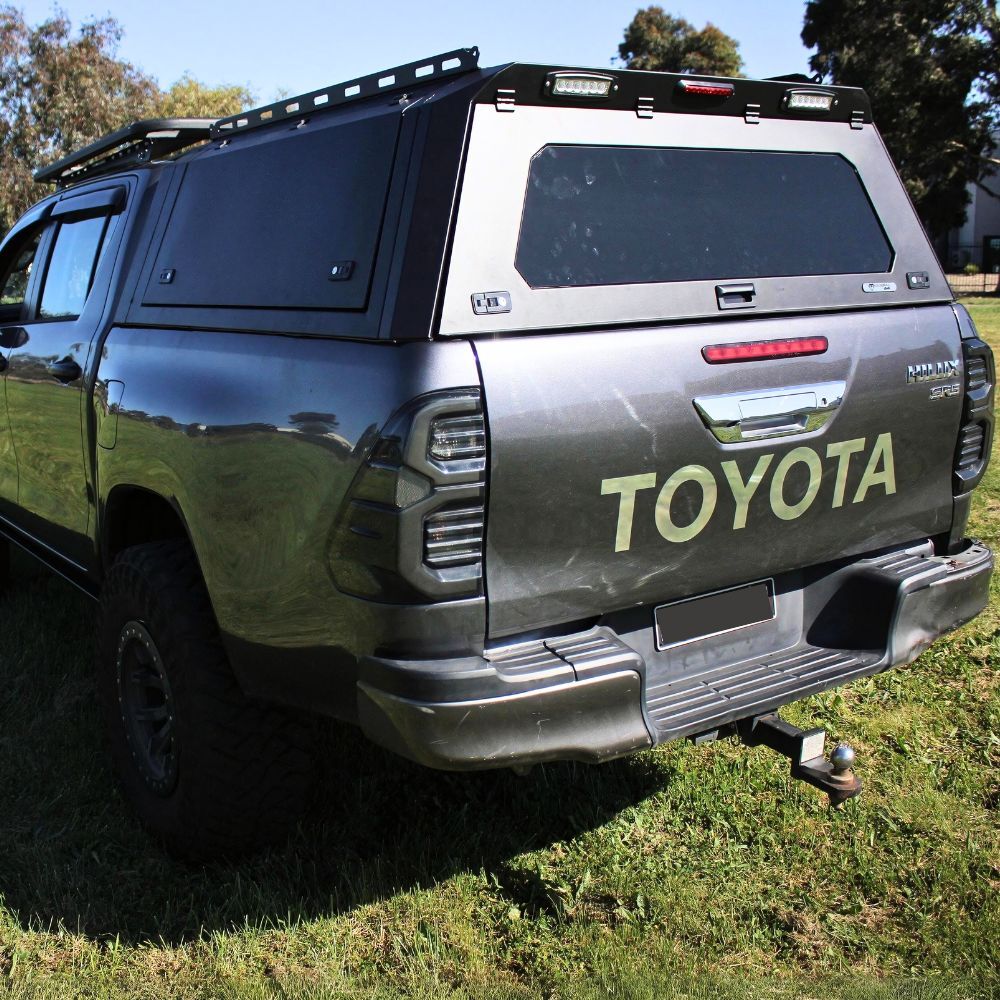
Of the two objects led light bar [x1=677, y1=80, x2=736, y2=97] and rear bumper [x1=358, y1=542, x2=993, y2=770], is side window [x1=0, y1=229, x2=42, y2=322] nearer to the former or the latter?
led light bar [x1=677, y1=80, x2=736, y2=97]

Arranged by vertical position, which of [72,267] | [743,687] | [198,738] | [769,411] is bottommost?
[198,738]

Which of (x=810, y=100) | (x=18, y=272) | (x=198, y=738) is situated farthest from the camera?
(x=18, y=272)

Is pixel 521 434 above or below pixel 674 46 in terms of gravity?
below

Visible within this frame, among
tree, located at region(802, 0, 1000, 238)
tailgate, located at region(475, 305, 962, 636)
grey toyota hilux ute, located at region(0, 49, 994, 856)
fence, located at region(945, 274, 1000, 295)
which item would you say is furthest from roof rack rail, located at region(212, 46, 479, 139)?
tree, located at region(802, 0, 1000, 238)

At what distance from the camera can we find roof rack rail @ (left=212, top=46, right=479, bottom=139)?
8.58ft

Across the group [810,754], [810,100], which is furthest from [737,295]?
[810,754]

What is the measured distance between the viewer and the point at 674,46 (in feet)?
159

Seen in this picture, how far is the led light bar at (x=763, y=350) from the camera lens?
2648mm

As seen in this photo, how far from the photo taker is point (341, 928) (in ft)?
9.55

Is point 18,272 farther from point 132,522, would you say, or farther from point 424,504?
point 424,504

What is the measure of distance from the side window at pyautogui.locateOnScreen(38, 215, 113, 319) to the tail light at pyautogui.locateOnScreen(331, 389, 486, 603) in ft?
7.15

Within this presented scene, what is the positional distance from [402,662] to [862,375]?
1469mm

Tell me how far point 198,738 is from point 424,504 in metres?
1.15

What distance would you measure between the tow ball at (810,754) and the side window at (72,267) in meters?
2.82
